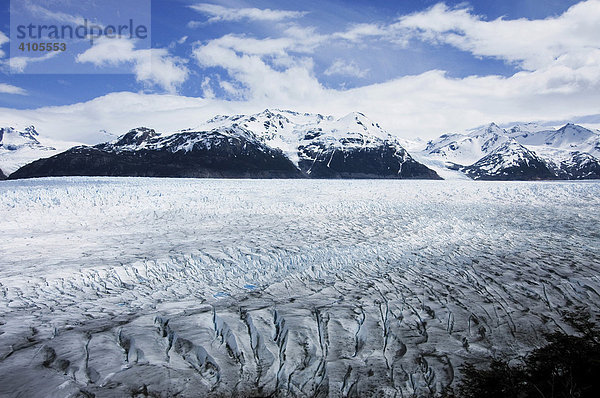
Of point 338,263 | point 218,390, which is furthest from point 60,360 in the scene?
point 338,263

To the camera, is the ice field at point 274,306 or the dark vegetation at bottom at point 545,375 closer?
the dark vegetation at bottom at point 545,375

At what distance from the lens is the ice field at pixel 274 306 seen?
4688 millimetres

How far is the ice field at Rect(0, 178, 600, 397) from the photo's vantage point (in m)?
4.69

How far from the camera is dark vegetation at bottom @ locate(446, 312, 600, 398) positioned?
4.23m

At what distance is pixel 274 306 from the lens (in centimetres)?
676

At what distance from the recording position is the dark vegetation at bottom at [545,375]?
4227 millimetres

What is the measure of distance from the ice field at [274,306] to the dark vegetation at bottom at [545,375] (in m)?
0.25

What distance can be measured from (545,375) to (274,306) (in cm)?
439

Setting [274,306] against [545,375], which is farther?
[274,306]

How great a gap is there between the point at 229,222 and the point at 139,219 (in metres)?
4.75

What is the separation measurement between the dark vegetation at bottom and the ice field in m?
0.25

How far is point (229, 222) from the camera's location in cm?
1631

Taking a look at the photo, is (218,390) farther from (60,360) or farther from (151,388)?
(60,360)

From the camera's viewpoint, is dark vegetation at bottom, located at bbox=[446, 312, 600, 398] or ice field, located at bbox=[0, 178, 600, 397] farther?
ice field, located at bbox=[0, 178, 600, 397]
